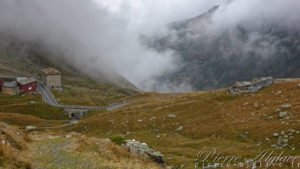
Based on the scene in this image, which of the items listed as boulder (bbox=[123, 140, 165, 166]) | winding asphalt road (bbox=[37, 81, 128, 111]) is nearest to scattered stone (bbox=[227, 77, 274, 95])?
boulder (bbox=[123, 140, 165, 166])

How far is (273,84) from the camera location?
78.1 metres

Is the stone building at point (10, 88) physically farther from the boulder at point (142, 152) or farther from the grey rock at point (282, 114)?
the grey rock at point (282, 114)

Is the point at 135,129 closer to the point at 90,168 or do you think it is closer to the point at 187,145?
the point at 187,145

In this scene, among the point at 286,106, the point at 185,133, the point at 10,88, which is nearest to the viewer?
the point at 286,106

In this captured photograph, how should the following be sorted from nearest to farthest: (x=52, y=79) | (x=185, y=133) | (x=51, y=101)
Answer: (x=185, y=133)
(x=51, y=101)
(x=52, y=79)

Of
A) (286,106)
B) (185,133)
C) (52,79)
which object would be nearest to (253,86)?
(286,106)

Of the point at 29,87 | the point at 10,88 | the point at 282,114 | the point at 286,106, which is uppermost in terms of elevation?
the point at 29,87

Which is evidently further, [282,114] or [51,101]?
[51,101]

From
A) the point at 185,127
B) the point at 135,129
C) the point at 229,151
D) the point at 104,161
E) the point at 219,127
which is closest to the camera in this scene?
the point at 104,161

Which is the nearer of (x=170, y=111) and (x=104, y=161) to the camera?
(x=104, y=161)

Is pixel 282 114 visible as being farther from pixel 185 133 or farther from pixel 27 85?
pixel 27 85

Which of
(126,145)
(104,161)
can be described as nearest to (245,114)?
(126,145)

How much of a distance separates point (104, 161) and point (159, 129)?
4505 cm

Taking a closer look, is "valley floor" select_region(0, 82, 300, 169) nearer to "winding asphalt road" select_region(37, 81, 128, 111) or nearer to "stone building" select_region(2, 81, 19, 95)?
"winding asphalt road" select_region(37, 81, 128, 111)
